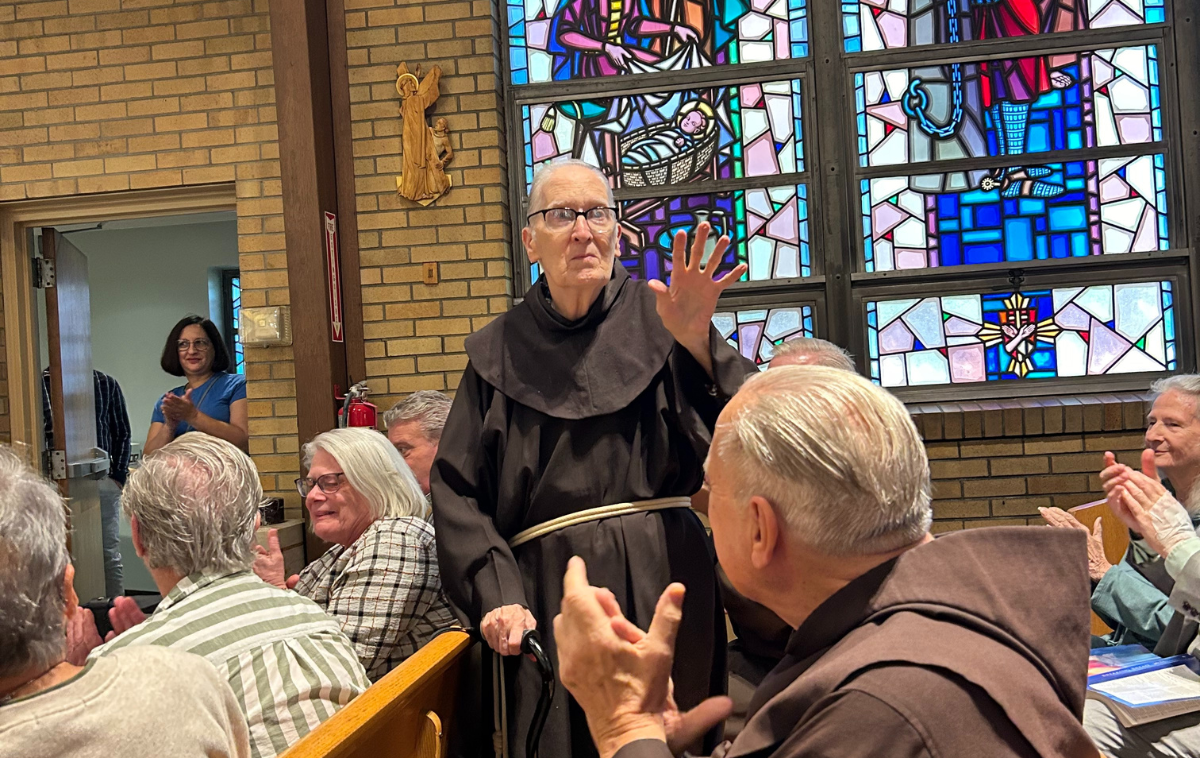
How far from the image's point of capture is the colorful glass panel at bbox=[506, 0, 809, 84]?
5.29 m

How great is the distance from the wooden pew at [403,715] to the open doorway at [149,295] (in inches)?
269

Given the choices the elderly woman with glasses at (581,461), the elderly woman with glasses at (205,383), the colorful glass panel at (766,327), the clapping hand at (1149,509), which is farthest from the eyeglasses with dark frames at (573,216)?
the elderly woman with glasses at (205,383)

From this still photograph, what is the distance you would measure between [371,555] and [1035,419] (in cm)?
328

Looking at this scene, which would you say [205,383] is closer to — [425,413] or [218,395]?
[218,395]

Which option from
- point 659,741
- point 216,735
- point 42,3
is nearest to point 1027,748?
point 659,741

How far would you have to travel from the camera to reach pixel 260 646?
191cm

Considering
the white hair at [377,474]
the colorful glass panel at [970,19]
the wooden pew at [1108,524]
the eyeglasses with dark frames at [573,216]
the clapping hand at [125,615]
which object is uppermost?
the colorful glass panel at [970,19]

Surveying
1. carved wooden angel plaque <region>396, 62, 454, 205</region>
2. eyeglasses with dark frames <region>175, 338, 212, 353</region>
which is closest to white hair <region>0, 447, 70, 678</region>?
carved wooden angel plaque <region>396, 62, 454, 205</region>

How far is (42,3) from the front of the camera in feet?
17.6

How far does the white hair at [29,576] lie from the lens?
1311 mm

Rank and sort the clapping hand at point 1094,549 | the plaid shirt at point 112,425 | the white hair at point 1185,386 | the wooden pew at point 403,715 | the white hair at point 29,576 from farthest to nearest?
the plaid shirt at point 112,425, the white hair at point 1185,386, the clapping hand at point 1094,549, the wooden pew at point 403,715, the white hair at point 29,576

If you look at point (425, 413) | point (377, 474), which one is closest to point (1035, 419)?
point (425, 413)

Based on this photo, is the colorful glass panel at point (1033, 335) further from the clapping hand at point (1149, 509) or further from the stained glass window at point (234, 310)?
the stained glass window at point (234, 310)

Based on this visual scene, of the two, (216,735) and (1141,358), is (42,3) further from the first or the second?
(1141,358)
